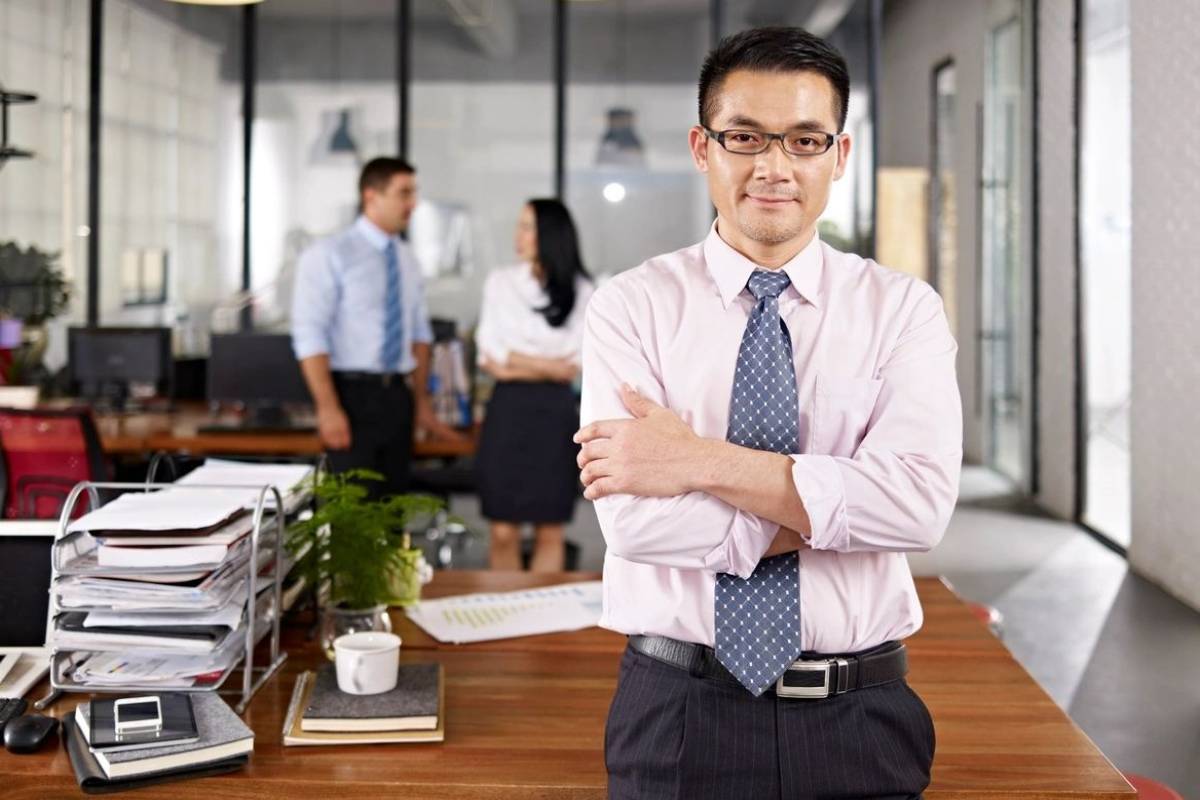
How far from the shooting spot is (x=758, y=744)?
68.8 inches

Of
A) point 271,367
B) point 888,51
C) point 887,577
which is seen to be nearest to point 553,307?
point 271,367

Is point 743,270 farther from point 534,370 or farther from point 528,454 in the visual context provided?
point 528,454

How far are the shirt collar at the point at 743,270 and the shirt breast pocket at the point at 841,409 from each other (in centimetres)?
12

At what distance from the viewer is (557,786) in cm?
194

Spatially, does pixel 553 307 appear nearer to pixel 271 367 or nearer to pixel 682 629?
pixel 271 367

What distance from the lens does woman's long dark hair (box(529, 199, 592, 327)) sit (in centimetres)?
527

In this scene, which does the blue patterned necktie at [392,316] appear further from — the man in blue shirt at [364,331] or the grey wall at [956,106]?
the grey wall at [956,106]

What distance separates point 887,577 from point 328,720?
0.87m

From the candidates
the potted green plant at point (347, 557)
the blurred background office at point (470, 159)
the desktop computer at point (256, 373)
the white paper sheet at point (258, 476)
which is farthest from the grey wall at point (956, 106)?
the potted green plant at point (347, 557)

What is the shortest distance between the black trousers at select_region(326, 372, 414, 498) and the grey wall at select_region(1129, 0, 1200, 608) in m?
3.62

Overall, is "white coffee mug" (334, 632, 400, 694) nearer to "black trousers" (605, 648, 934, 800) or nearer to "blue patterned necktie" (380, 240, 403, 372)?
"black trousers" (605, 648, 934, 800)

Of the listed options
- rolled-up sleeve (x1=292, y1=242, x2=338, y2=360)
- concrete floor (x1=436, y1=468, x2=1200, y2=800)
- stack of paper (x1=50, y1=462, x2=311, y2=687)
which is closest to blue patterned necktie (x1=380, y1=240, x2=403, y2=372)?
rolled-up sleeve (x1=292, y1=242, x2=338, y2=360)

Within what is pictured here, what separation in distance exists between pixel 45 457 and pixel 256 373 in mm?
1501

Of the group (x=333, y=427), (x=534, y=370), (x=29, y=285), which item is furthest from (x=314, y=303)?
(x=29, y=285)
